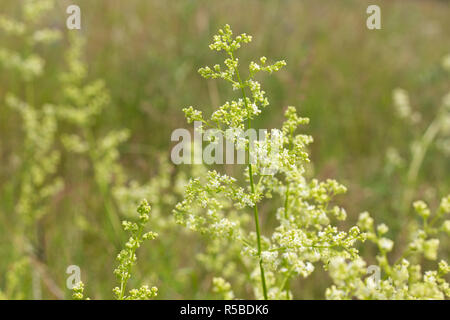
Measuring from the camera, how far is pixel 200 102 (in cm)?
627

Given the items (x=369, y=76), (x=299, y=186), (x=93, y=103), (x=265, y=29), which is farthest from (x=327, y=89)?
(x=299, y=186)

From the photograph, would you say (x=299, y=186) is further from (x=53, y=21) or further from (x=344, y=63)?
(x=53, y=21)

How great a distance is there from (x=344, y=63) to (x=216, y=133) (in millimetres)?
6892

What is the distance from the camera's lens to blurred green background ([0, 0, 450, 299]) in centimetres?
391

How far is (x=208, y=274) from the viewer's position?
149 inches

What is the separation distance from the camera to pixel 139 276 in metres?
3.63

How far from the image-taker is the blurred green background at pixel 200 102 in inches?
154

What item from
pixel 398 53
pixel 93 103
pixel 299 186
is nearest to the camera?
pixel 299 186

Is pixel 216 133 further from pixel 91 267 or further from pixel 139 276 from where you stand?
pixel 91 267

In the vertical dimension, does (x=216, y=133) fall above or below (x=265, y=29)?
below
